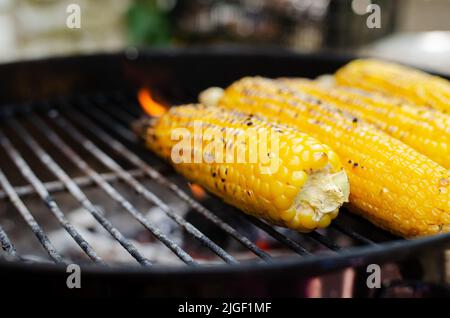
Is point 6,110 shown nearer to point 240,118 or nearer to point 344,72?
point 240,118

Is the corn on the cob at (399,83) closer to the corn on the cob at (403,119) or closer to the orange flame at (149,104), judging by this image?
the corn on the cob at (403,119)

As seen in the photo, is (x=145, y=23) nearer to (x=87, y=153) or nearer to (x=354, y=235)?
(x=87, y=153)

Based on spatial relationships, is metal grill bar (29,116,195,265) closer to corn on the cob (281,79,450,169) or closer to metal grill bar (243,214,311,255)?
metal grill bar (243,214,311,255)

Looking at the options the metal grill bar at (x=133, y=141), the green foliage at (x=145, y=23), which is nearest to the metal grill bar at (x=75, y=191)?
the metal grill bar at (x=133, y=141)

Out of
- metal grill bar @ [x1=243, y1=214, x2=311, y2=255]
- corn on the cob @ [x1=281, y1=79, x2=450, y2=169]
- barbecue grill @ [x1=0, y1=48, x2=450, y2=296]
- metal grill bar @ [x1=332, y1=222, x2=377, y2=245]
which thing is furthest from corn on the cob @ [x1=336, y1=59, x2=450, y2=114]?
metal grill bar @ [x1=243, y1=214, x2=311, y2=255]
